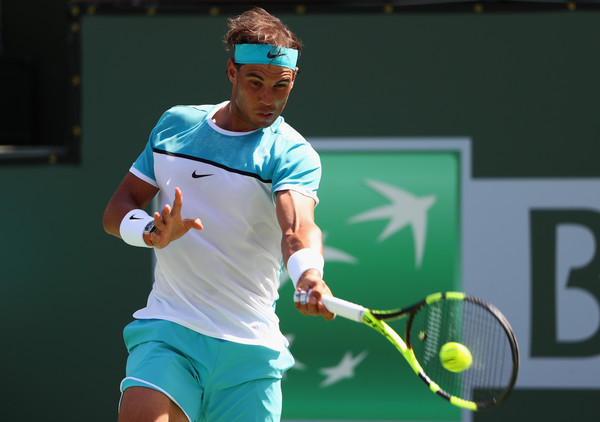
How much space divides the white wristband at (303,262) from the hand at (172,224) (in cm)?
29

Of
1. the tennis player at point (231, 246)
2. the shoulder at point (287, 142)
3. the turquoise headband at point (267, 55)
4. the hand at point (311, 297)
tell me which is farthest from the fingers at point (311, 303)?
the turquoise headband at point (267, 55)

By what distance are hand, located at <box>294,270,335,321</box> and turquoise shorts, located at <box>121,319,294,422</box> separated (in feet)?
1.51

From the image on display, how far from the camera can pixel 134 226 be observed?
3.21 m

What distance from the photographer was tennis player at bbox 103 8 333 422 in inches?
125

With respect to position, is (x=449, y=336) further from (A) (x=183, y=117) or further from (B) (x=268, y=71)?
(A) (x=183, y=117)

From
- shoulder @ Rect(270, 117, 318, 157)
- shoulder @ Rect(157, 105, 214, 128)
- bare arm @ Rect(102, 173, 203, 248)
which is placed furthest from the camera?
shoulder @ Rect(157, 105, 214, 128)

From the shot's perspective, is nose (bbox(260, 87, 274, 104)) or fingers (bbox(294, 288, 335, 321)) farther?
nose (bbox(260, 87, 274, 104))

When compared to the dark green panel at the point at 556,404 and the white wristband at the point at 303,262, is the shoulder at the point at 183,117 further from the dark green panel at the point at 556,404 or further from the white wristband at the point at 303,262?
the dark green panel at the point at 556,404

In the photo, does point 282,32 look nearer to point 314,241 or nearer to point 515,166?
point 314,241

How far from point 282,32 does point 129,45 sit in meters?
2.34

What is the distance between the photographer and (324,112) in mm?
5453

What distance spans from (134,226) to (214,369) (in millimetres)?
523

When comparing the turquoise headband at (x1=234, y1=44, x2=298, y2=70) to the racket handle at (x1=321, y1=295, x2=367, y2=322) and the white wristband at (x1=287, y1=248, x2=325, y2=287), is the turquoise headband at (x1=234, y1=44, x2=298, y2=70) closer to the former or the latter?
the white wristband at (x1=287, y1=248, x2=325, y2=287)

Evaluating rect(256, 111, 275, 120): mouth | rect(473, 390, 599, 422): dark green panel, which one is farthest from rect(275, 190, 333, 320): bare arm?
rect(473, 390, 599, 422): dark green panel
